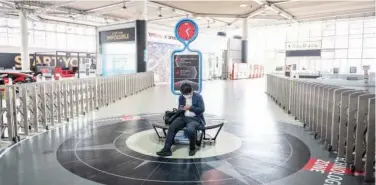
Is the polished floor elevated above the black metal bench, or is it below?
below

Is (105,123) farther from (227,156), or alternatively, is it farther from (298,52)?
(298,52)

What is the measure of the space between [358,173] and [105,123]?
501 cm

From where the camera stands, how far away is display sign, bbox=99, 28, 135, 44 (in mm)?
15572

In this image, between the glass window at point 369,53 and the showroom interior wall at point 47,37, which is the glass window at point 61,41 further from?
the glass window at point 369,53

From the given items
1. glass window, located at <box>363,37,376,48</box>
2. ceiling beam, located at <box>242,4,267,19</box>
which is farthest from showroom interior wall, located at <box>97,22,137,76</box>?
glass window, located at <box>363,37,376,48</box>

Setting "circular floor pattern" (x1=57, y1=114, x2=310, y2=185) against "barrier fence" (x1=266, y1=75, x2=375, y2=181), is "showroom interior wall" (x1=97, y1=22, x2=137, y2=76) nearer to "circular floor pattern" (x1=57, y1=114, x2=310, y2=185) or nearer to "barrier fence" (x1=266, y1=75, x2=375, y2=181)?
"circular floor pattern" (x1=57, y1=114, x2=310, y2=185)

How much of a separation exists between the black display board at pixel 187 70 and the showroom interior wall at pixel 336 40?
19714 mm

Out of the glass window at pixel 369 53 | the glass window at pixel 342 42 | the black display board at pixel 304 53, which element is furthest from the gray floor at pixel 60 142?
the glass window at pixel 342 42

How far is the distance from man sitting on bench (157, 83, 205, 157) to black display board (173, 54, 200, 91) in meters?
0.73

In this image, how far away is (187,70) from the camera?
5320 millimetres

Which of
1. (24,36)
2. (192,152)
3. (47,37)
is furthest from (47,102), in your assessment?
(47,37)

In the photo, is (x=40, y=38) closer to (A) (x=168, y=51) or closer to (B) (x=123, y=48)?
(B) (x=123, y=48)

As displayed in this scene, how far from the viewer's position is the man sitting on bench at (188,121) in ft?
13.7

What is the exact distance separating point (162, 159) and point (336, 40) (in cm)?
2775
